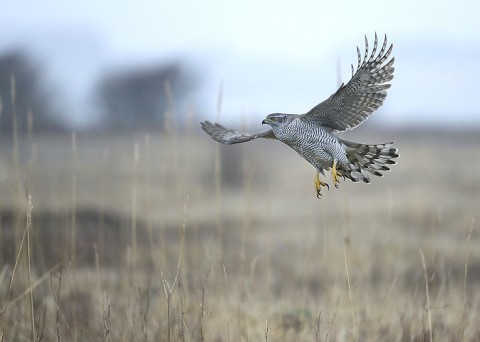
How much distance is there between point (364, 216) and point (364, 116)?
477 inches

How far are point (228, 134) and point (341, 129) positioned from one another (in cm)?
49

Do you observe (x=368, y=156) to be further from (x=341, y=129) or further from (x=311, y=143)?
(x=311, y=143)

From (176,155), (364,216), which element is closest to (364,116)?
(176,155)

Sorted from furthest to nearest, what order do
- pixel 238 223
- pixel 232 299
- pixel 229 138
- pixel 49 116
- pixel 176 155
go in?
pixel 49 116 < pixel 238 223 < pixel 232 299 < pixel 176 155 < pixel 229 138

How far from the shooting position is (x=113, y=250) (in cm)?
917

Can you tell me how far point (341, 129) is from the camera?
3086mm

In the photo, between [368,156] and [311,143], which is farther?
[368,156]

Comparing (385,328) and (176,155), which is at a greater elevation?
(176,155)

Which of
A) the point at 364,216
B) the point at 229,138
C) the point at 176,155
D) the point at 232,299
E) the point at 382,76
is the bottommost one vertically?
the point at 364,216

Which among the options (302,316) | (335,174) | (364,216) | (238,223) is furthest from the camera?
(364,216)

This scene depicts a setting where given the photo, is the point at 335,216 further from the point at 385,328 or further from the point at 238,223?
the point at 385,328

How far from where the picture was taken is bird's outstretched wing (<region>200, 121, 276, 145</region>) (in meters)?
2.86

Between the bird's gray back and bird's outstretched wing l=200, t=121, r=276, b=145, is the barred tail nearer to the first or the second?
the bird's gray back

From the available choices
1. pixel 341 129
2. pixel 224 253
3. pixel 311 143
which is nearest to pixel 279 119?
pixel 311 143
